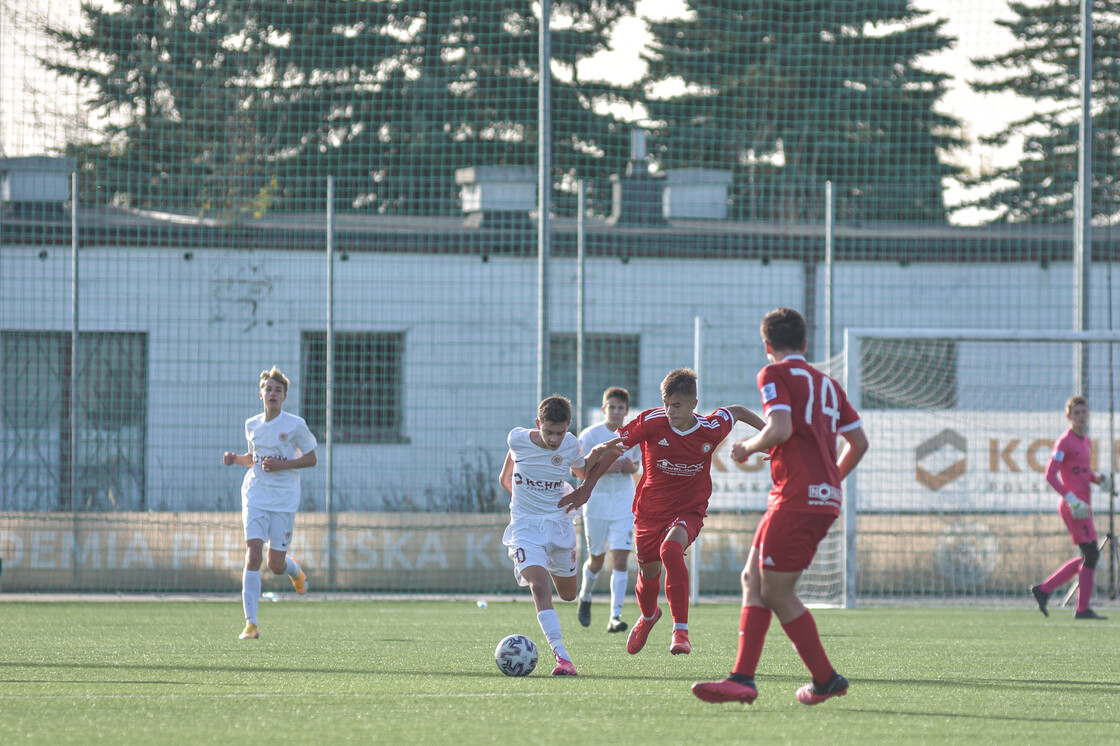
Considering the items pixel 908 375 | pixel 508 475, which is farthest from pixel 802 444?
pixel 908 375

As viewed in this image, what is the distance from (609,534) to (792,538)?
559cm

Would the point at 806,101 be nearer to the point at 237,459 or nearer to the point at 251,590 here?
the point at 237,459

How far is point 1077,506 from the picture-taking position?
39.4 ft

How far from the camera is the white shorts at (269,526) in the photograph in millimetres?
10102

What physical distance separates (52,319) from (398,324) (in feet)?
11.8

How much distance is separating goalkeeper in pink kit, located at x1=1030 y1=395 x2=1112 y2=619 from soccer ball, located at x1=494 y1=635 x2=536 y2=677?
6583 mm

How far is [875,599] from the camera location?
14.2 meters

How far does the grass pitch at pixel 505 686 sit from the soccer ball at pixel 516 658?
0.07 metres

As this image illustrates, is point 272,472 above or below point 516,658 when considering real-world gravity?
above

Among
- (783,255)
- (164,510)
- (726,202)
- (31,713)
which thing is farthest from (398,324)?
(31,713)

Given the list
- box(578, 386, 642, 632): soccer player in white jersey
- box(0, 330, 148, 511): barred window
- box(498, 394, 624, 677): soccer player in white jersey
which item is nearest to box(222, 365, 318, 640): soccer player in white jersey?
box(578, 386, 642, 632): soccer player in white jersey

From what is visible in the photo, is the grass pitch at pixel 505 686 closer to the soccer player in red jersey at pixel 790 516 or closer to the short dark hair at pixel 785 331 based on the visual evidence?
the soccer player in red jersey at pixel 790 516

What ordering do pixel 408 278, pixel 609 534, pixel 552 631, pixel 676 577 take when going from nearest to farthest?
pixel 552 631, pixel 676 577, pixel 609 534, pixel 408 278

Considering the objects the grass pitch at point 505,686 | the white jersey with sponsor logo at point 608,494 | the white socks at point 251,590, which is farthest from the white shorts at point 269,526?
the white jersey with sponsor logo at point 608,494
